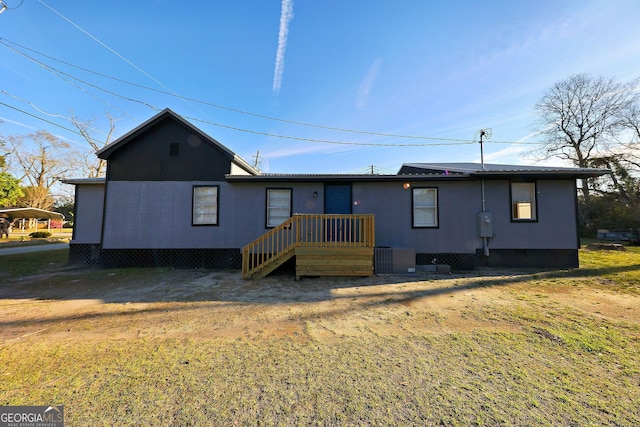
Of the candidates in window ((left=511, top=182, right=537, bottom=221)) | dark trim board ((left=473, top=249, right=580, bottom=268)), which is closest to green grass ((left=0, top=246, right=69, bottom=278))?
dark trim board ((left=473, top=249, right=580, bottom=268))

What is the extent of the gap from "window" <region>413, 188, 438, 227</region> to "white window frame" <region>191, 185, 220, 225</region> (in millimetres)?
6896

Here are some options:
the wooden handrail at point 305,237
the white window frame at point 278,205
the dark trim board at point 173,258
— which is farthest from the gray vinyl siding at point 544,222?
the dark trim board at point 173,258

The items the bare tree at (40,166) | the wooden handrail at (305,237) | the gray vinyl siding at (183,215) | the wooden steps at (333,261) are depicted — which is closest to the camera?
the wooden steps at (333,261)

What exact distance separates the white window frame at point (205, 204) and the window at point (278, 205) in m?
1.83

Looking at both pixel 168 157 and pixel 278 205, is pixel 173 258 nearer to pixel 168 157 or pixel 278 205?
pixel 168 157

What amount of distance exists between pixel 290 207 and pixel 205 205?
3023 millimetres

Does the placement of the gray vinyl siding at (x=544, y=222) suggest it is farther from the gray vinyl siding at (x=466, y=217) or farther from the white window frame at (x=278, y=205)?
the white window frame at (x=278, y=205)

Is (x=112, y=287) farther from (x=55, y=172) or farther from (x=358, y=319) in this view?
(x=55, y=172)

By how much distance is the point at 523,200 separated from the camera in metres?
8.55

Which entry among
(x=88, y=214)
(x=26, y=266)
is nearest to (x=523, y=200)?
(x=88, y=214)

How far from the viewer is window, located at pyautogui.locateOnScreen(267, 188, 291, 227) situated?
8852 millimetres

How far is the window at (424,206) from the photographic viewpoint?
Answer: 8641 mm

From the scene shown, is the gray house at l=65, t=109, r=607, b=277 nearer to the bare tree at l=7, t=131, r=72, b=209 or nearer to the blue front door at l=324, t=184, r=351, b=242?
the blue front door at l=324, t=184, r=351, b=242

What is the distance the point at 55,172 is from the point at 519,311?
160 feet
